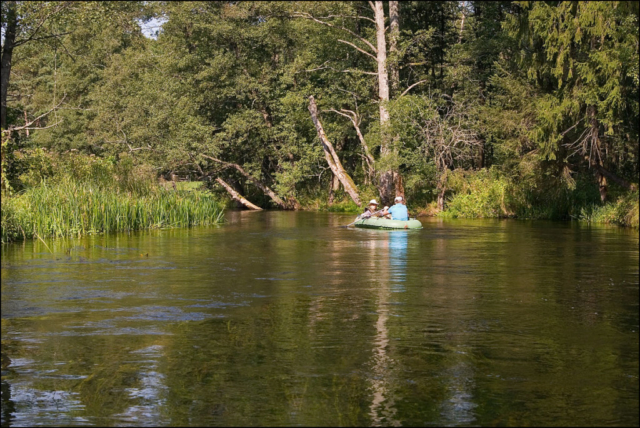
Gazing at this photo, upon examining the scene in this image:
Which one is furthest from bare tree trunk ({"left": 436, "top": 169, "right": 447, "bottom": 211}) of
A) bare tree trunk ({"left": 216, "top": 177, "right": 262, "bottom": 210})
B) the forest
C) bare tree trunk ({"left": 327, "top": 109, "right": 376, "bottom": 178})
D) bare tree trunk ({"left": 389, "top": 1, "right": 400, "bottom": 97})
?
bare tree trunk ({"left": 216, "top": 177, "right": 262, "bottom": 210})

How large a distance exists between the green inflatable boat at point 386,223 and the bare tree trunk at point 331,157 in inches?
447

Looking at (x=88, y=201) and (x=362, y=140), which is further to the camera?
(x=362, y=140)

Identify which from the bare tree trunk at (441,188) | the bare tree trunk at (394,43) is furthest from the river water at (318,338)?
the bare tree trunk at (394,43)

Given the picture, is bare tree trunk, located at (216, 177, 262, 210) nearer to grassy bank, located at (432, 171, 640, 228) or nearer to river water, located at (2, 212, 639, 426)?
grassy bank, located at (432, 171, 640, 228)

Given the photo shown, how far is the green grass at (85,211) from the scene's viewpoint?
2244cm

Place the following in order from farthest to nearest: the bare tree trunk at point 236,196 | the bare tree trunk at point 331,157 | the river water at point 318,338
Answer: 1. the bare tree trunk at point 236,196
2. the bare tree trunk at point 331,157
3. the river water at point 318,338

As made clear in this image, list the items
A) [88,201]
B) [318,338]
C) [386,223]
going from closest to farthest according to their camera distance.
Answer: [318,338]
[88,201]
[386,223]

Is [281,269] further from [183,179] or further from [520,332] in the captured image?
[183,179]

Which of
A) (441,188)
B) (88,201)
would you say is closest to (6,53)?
(88,201)

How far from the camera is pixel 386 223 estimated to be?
28.4 m

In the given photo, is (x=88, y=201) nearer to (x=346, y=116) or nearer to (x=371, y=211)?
(x=371, y=211)

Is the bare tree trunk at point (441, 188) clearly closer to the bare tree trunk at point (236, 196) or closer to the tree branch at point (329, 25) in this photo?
the tree branch at point (329, 25)

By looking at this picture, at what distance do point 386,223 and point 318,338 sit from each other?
1802 cm

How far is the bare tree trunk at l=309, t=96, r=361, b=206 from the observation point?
136ft
